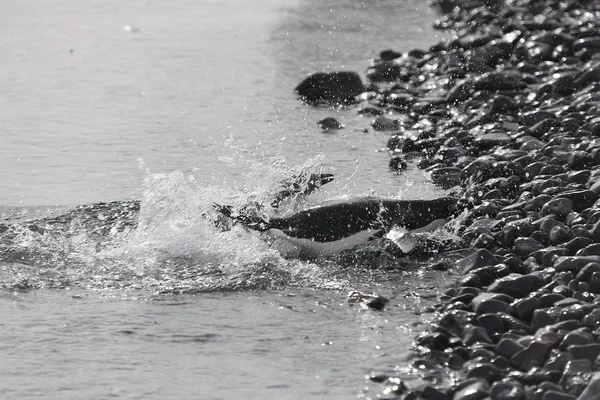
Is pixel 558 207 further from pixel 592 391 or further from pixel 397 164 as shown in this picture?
pixel 592 391

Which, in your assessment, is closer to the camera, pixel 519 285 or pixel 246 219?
pixel 519 285

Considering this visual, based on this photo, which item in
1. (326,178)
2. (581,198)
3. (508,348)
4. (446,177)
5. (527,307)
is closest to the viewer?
(508,348)

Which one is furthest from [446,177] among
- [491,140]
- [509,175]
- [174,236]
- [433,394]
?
[433,394]

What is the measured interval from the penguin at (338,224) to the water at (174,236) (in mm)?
145

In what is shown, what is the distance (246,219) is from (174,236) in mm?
658

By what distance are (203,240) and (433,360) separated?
8.95 ft

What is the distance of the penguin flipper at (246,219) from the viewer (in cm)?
811

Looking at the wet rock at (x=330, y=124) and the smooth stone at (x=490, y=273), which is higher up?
the wet rock at (x=330, y=124)

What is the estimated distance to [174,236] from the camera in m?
8.43

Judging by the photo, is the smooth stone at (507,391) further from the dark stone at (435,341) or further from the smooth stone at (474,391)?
the dark stone at (435,341)

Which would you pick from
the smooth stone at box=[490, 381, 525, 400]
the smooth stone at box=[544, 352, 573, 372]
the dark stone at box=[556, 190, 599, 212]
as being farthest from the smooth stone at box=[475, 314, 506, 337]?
the dark stone at box=[556, 190, 599, 212]

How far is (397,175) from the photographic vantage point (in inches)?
426

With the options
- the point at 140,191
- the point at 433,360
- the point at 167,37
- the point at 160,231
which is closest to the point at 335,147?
the point at 140,191

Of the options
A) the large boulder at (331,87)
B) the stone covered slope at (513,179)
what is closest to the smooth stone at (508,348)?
the stone covered slope at (513,179)
